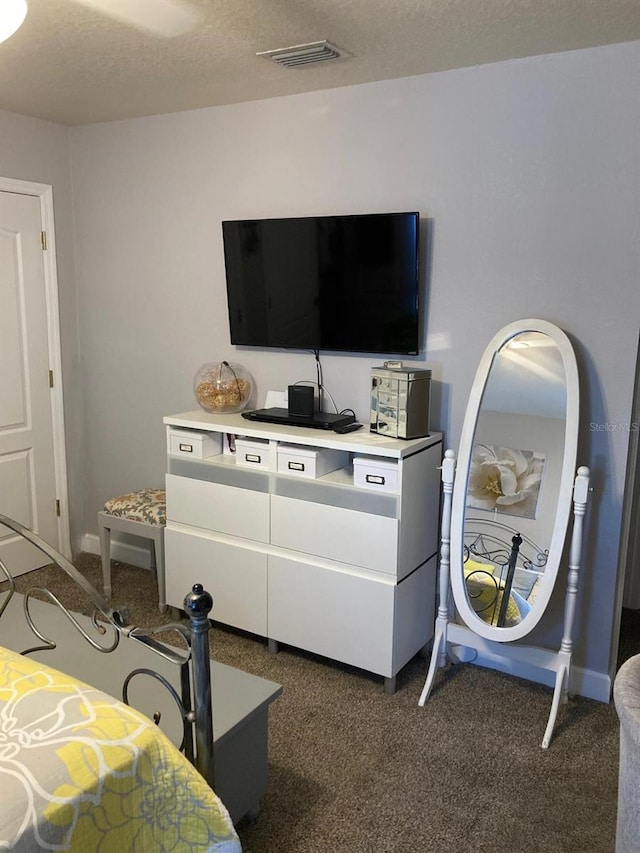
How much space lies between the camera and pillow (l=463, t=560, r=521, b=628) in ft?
9.18

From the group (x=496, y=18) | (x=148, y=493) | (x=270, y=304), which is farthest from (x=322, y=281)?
(x=148, y=493)

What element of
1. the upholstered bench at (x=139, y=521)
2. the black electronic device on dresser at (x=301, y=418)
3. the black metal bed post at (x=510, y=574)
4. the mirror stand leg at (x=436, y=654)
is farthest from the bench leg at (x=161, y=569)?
the black metal bed post at (x=510, y=574)

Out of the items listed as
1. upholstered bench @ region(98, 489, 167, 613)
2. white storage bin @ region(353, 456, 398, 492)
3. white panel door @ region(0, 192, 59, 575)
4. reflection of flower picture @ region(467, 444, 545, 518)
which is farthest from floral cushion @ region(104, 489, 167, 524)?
reflection of flower picture @ region(467, 444, 545, 518)

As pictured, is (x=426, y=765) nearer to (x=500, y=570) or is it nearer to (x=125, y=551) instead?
(x=500, y=570)

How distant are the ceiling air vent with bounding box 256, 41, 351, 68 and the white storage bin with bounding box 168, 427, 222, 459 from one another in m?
1.58

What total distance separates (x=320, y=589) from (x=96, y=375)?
2008mm

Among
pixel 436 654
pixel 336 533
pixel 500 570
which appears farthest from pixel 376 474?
pixel 436 654

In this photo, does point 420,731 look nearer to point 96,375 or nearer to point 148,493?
point 148,493

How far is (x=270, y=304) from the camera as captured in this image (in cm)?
337

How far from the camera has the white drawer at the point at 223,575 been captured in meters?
3.18

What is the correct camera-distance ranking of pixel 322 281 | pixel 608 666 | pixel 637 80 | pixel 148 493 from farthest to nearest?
pixel 148 493
pixel 322 281
pixel 608 666
pixel 637 80

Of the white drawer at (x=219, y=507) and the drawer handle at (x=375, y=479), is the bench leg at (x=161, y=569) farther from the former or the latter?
the drawer handle at (x=375, y=479)

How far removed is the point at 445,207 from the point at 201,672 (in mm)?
2098

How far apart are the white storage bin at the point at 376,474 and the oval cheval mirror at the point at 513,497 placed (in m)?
0.21
